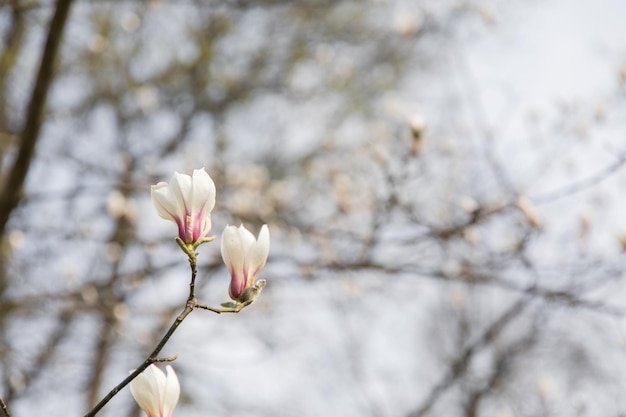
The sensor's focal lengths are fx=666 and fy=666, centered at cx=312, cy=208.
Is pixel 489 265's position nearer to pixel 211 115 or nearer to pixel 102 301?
pixel 102 301

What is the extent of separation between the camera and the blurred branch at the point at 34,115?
2084 mm

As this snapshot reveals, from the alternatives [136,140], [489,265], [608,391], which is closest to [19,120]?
[136,140]

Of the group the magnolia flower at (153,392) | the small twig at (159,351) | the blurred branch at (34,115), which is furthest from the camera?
the blurred branch at (34,115)

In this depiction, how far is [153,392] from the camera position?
808 millimetres

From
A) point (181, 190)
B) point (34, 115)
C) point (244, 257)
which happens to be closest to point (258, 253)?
point (244, 257)

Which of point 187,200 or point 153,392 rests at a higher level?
point 187,200

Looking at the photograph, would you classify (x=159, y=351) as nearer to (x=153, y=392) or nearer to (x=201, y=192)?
(x=153, y=392)

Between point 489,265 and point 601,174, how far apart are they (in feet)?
1.88

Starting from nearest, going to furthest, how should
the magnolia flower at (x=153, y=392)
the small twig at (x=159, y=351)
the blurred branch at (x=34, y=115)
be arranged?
the small twig at (x=159, y=351) → the magnolia flower at (x=153, y=392) → the blurred branch at (x=34, y=115)

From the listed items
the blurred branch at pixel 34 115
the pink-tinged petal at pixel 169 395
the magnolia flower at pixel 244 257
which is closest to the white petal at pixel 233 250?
the magnolia flower at pixel 244 257

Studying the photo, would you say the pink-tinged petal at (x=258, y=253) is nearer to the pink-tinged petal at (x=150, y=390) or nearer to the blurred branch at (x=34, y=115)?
the pink-tinged petal at (x=150, y=390)

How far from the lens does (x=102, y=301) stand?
10.3 feet

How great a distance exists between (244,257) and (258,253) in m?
0.02

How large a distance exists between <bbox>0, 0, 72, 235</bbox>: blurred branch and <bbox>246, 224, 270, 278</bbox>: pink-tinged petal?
1532 mm
